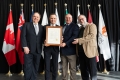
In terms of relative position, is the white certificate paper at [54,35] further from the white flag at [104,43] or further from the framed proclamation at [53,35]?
the white flag at [104,43]

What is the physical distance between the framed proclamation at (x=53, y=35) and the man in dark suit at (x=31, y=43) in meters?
0.17

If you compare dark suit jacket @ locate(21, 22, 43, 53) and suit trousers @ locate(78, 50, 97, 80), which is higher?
dark suit jacket @ locate(21, 22, 43, 53)

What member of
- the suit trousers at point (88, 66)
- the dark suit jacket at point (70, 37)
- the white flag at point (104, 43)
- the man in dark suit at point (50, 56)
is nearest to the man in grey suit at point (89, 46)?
the suit trousers at point (88, 66)

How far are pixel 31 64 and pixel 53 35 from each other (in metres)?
0.70

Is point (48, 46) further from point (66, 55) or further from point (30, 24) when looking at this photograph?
point (30, 24)

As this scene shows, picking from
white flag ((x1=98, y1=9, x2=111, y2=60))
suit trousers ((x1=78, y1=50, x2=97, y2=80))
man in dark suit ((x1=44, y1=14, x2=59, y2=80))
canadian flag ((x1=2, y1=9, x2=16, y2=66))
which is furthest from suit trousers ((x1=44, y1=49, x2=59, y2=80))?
white flag ((x1=98, y1=9, x2=111, y2=60))

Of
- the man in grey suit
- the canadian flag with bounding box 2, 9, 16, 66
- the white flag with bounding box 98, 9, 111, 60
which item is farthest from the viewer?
the white flag with bounding box 98, 9, 111, 60

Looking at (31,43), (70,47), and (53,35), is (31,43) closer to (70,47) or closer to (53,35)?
(53,35)

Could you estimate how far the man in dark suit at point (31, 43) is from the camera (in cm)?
246

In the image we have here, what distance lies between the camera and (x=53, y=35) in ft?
8.12

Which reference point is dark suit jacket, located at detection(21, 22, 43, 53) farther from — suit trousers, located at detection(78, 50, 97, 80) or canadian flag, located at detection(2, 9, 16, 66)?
canadian flag, located at detection(2, 9, 16, 66)

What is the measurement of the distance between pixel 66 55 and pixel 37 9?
2.22m

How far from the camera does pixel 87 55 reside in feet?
7.45

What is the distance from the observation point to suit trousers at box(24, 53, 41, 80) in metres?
2.51
